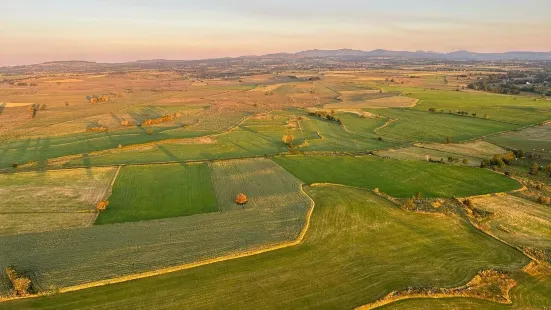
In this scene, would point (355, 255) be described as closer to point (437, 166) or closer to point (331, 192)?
point (331, 192)

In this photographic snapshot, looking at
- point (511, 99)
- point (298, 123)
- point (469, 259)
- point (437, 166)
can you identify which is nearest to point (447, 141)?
point (437, 166)

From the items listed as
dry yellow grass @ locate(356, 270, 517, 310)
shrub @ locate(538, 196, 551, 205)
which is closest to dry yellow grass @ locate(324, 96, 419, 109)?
shrub @ locate(538, 196, 551, 205)

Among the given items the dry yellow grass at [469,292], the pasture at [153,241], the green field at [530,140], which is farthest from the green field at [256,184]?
the green field at [530,140]

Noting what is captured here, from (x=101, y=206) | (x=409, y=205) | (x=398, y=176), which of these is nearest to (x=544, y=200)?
(x=409, y=205)

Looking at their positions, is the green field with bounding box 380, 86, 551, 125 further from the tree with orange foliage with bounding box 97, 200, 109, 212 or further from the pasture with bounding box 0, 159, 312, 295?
the tree with orange foliage with bounding box 97, 200, 109, 212

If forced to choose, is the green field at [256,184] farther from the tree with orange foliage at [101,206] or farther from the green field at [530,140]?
the green field at [530,140]
